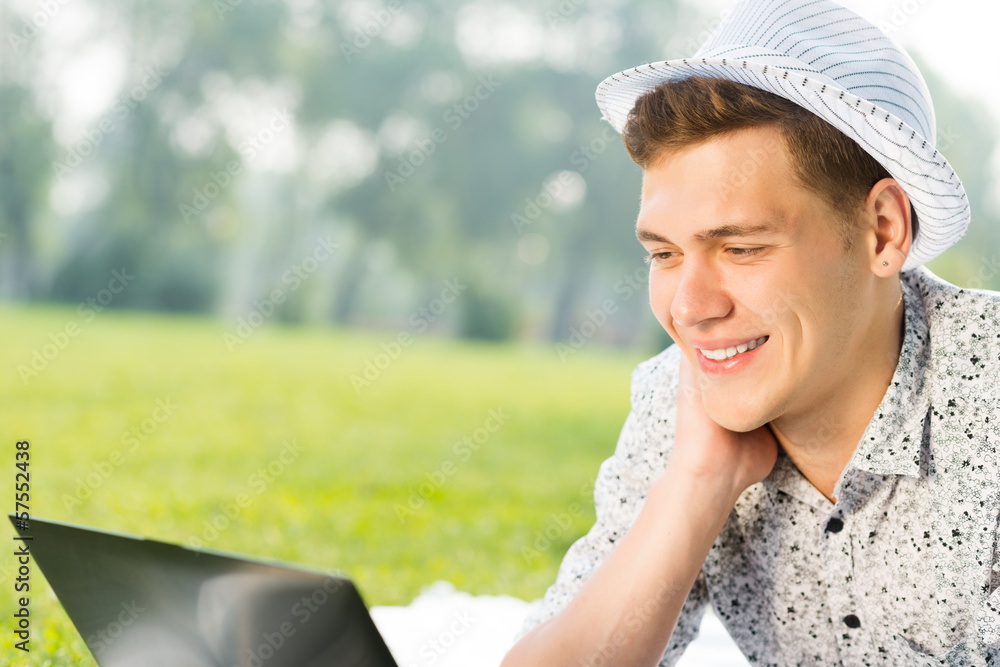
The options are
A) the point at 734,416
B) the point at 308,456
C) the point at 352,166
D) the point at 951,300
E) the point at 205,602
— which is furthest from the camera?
the point at 352,166

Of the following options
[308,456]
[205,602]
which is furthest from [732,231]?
[308,456]

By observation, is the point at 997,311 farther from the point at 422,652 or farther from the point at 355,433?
the point at 355,433

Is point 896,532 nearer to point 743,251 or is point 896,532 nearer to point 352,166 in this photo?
point 743,251

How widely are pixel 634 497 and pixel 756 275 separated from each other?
31.1 inches

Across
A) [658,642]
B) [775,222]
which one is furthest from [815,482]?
[775,222]

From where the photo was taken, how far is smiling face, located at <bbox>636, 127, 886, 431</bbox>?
192 centimetres

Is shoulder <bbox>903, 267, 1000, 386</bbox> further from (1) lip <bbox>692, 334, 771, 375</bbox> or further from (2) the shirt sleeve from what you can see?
(2) the shirt sleeve

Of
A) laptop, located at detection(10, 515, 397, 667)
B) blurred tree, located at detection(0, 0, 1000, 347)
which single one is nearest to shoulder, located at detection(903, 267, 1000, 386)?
laptop, located at detection(10, 515, 397, 667)

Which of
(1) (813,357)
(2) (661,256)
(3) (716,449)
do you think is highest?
(2) (661,256)

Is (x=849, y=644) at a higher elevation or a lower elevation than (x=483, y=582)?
higher

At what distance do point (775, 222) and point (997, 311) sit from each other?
630 millimetres

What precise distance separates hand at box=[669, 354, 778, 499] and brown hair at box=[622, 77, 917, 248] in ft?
1.70

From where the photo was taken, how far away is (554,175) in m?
25.3

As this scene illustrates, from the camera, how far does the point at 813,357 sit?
77.9 inches
